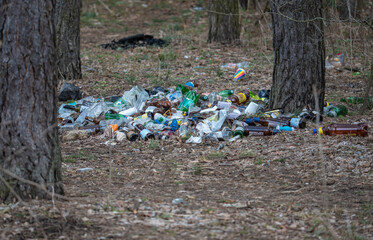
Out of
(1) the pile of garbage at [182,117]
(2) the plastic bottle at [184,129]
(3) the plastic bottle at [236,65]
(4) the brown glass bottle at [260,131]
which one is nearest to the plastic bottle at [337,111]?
(1) the pile of garbage at [182,117]

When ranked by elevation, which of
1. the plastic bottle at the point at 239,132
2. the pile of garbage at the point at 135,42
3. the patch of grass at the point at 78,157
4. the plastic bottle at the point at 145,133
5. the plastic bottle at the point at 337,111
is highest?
the pile of garbage at the point at 135,42

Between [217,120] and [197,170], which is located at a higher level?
[217,120]

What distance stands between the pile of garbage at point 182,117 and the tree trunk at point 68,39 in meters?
1.60

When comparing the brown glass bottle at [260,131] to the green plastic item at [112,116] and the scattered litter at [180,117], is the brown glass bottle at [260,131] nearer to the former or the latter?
the scattered litter at [180,117]

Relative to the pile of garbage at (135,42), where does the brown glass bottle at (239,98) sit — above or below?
below

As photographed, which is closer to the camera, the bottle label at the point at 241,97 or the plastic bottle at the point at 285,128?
the plastic bottle at the point at 285,128

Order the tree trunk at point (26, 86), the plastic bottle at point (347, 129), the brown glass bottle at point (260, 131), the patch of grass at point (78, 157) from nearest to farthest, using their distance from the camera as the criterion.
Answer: the tree trunk at point (26, 86) < the patch of grass at point (78, 157) < the plastic bottle at point (347, 129) < the brown glass bottle at point (260, 131)

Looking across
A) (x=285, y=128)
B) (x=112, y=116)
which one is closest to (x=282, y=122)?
(x=285, y=128)

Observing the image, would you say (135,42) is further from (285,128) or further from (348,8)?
(348,8)

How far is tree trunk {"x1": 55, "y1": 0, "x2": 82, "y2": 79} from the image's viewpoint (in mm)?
8391

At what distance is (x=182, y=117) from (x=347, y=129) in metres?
2.09

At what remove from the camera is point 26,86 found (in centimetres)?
324

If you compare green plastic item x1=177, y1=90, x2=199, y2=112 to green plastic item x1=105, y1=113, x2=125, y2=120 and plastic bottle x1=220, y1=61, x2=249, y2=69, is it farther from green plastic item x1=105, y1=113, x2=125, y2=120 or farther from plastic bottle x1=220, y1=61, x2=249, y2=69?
plastic bottle x1=220, y1=61, x2=249, y2=69

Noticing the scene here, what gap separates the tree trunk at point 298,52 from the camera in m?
5.88
